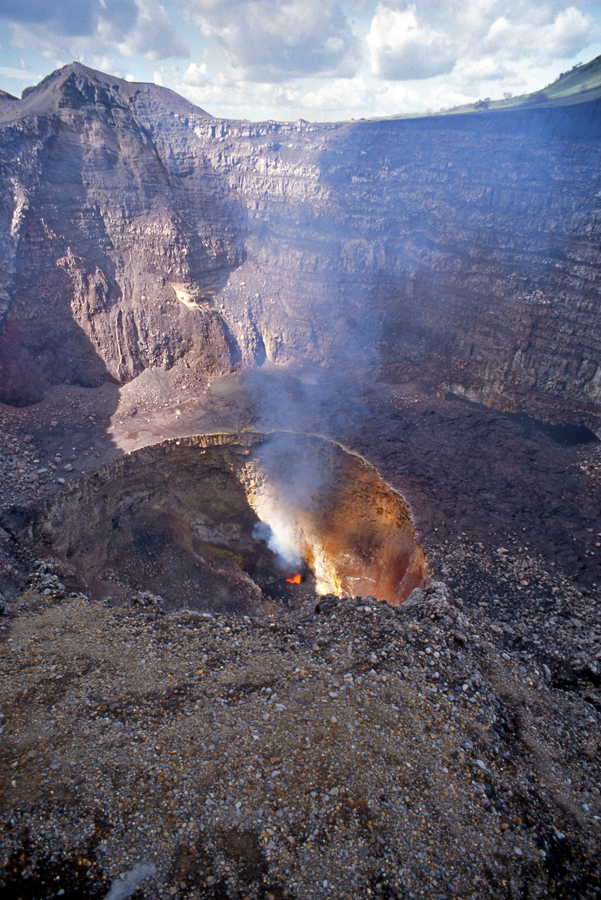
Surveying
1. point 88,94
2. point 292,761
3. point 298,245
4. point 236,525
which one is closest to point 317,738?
point 292,761

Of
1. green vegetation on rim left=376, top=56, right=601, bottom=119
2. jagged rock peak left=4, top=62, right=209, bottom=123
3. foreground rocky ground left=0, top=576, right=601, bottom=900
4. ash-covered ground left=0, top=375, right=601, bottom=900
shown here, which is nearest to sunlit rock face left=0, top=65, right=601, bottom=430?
jagged rock peak left=4, top=62, right=209, bottom=123

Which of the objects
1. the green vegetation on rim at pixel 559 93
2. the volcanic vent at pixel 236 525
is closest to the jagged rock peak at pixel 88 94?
the green vegetation on rim at pixel 559 93

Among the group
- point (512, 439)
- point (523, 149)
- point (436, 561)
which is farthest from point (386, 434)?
point (523, 149)

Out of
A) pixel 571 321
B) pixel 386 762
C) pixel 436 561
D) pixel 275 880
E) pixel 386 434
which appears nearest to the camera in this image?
pixel 275 880

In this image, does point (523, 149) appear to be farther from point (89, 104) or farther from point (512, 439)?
point (89, 104)

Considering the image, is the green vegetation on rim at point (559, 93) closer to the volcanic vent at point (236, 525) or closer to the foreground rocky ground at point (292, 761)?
the volcanic vent at point (236, 525)

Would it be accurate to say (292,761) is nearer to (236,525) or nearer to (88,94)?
(236,525)

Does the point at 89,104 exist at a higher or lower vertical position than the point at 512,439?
higher
